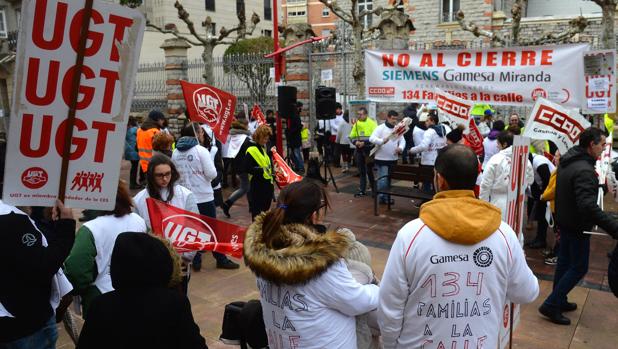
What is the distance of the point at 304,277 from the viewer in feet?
7.71

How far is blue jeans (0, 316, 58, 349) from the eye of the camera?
2721 mm

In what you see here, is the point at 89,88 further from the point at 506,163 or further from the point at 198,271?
the point at 506,163

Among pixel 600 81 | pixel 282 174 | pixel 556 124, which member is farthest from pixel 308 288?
pixel 600 81

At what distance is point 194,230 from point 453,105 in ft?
19.1

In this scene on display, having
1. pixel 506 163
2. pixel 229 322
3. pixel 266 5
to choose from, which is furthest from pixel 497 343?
pixel 266 5

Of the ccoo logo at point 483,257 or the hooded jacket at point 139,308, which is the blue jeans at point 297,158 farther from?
the hooded jacket at point 139,308

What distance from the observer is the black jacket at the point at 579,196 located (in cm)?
429

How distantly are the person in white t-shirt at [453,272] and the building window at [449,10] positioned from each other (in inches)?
1201

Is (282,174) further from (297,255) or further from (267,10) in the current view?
(267,10)

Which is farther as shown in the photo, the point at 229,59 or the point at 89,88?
the point at 229,59

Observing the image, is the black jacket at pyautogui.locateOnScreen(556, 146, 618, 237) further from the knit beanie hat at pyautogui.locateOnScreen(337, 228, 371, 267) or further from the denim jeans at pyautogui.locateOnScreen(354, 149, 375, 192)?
the denim jeans at pyautogui.locateOnScreen(354, 149, 375, 192)

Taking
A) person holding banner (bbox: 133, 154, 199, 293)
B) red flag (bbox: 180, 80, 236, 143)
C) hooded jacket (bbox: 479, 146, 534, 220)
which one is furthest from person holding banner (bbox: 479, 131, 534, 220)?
red flag (bbox: 180, 80, 236, 143)

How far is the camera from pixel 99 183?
9.24 ft

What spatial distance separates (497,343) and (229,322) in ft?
5.10
